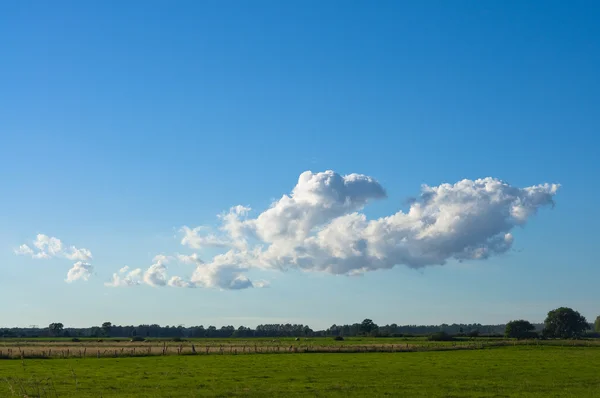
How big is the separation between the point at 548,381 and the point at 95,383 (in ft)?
119

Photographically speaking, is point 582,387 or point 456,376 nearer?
point 582,387

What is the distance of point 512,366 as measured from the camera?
71000 millimetres

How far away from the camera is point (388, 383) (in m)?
50.7

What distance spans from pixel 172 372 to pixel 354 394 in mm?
24362

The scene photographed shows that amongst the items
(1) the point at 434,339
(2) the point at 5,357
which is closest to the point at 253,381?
(2) the point at 5,357

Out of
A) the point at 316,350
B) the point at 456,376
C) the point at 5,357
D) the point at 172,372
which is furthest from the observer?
the point at 316,350

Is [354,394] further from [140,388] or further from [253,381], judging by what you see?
[140,388]

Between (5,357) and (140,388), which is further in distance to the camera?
(5,357)

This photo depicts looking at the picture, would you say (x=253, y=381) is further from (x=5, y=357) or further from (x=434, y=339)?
(x=434, y=339)

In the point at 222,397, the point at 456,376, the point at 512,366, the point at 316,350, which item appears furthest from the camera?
the point at 316,350

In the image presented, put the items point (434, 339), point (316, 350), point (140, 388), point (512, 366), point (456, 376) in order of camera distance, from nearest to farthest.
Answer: point (140, 388) → point (456, 376) → point (512, 366) → point (316, 350) → point (434, 339)

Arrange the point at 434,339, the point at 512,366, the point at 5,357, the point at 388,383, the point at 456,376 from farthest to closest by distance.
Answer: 1. the point at 434,339
2. the point at 5,357
3. the point at 512,366
4. the point at 456,376
5. the point at 388,383

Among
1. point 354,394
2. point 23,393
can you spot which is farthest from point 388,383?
point 23,393

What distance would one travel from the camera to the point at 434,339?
189375 mm
